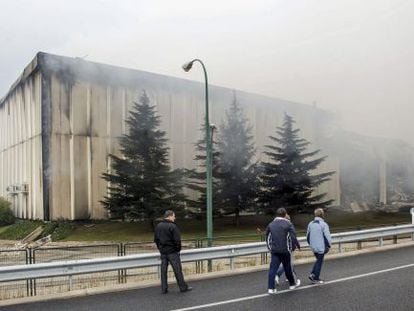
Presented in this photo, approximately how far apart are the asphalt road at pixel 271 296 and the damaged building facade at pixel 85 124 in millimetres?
18514

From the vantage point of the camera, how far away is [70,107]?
27297mm

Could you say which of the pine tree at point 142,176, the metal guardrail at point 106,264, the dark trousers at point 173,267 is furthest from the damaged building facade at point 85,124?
the dark trousers at point 173,267

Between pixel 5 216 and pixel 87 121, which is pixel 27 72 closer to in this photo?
pixel 87 121

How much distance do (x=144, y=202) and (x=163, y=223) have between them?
17.2m

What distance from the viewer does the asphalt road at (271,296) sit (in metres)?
6.42

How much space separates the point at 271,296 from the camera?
7137mm

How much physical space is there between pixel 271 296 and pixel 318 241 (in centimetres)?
144

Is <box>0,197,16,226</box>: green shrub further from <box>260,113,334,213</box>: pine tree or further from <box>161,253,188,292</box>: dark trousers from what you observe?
A: <box>161,253,188,292</box>: dark trousers

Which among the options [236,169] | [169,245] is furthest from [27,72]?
[169,245]

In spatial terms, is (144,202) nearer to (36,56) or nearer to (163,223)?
(36,56)

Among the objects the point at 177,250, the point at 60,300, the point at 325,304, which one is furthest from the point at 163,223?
the point at 325,304

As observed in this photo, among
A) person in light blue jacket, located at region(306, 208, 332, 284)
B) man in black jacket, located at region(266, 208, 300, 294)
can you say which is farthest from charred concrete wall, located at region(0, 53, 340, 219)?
man in black jacket, located at region(266, 208, 300, 294)

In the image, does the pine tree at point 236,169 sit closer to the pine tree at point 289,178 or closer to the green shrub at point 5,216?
the pine tree at point 289,178

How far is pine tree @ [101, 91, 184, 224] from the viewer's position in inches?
976
